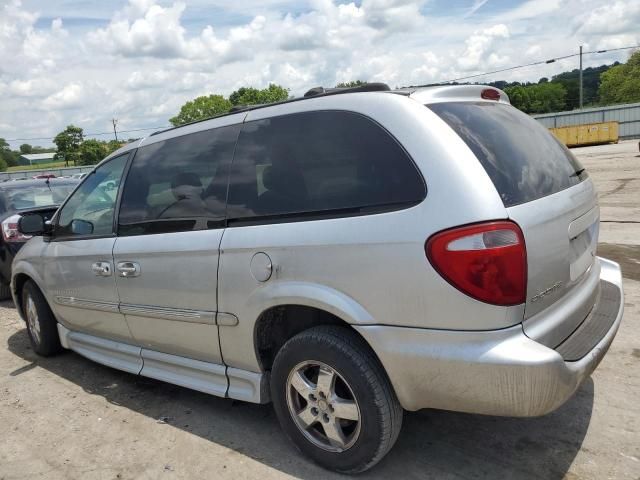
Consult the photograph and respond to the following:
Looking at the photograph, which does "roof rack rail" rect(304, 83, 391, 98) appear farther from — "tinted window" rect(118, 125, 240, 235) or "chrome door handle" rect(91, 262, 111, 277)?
"chrome door handle" rect(91, 262, 111, 277)

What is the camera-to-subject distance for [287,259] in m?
2.72

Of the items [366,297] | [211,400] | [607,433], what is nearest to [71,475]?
[211,400]

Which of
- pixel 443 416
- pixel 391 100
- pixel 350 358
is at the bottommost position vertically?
pixel 443 416

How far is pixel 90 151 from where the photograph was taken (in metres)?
88.4

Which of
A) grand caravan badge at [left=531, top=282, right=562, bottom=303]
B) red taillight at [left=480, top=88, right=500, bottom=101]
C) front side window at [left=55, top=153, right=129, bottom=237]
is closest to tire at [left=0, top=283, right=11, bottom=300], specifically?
front side window at [left=55, top=153, right=129, bottom=237]

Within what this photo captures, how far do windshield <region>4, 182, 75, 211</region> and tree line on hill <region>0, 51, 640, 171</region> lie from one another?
65.4 m

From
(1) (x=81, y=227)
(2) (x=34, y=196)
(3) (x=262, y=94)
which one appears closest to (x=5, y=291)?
(2) (x=34, y=196)

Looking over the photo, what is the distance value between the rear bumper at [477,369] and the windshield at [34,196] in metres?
6.63

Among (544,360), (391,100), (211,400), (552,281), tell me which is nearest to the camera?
(544,360)

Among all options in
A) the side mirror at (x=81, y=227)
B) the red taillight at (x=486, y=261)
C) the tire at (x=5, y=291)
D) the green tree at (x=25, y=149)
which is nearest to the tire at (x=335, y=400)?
the red taillight at (x=486, y=261)

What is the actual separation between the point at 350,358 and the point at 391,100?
1265 millimetres

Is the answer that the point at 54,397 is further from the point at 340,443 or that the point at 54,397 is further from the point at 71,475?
the point at 340,443

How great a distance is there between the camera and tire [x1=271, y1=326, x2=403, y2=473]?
100 inches

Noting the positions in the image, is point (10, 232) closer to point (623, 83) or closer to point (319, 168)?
point (319, 168)
